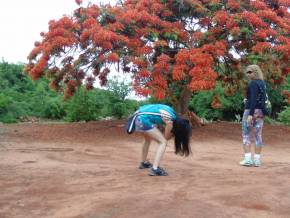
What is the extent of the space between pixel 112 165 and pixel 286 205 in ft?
11.4

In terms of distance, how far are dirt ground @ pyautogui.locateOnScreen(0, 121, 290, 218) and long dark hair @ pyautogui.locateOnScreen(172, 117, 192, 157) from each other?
0.38 meters

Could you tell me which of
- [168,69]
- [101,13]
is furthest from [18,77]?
[168,69]

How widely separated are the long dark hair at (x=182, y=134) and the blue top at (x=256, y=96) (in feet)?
4.87

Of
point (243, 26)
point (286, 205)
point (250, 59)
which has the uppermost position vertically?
point (243, 26)

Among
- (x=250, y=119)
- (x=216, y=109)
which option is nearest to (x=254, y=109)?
(x=250, y=119)

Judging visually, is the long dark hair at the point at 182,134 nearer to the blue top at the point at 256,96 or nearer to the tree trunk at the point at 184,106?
the blue top at the point at 256,96

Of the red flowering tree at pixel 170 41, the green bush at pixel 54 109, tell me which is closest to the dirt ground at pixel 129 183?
the red flowering tree at pixel 170 41

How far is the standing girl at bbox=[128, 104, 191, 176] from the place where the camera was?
738cm

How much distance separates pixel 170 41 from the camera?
1380 centimetres

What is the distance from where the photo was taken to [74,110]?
17688 mm

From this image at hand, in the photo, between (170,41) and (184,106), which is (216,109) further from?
(170,41)

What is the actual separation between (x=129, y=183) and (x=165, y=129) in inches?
42.6

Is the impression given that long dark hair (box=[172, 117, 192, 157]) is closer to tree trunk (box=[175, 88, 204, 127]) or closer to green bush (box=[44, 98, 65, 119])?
tree trunk (box=[175, 88, 204, 127])

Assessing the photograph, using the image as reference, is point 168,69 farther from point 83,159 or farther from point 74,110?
point 74,110
